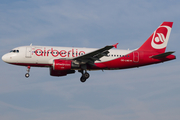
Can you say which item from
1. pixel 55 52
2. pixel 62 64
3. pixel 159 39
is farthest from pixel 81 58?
pixel 159 39

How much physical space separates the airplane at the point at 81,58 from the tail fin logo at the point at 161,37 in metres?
0.79

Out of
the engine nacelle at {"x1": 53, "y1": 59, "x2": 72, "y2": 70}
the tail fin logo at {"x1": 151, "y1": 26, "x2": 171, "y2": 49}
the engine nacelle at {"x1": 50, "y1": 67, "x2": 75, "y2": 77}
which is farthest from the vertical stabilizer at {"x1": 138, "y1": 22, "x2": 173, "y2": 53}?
the engine nacelle at {"x1": 53, "y1": 59, "x2": 72, "y2": 70}

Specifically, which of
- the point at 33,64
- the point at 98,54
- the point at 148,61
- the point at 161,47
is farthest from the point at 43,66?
the point at 161,47

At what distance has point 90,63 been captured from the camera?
37.8 meters

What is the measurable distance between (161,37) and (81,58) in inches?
503

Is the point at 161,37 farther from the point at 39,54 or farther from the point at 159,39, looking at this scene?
the point at 39,54

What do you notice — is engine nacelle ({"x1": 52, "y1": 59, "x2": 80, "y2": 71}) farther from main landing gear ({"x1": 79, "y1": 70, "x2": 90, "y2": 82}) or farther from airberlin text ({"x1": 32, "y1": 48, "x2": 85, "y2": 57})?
main landing gear ({"x1": 79, "y1": 70, "x2": 90, "y2": 82})

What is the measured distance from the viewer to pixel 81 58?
3675cm

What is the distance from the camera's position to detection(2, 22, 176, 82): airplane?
121 ft

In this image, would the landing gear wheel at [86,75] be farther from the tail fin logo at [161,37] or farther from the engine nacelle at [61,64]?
the tail fin logo at [161,37]

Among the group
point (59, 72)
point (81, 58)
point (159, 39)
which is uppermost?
point (159, 39)

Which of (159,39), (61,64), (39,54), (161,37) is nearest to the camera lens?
(61,64)

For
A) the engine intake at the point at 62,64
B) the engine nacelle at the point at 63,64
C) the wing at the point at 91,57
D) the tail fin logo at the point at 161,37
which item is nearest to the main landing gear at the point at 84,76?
the wing at the point at 91,57

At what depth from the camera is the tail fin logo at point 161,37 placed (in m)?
41.8
